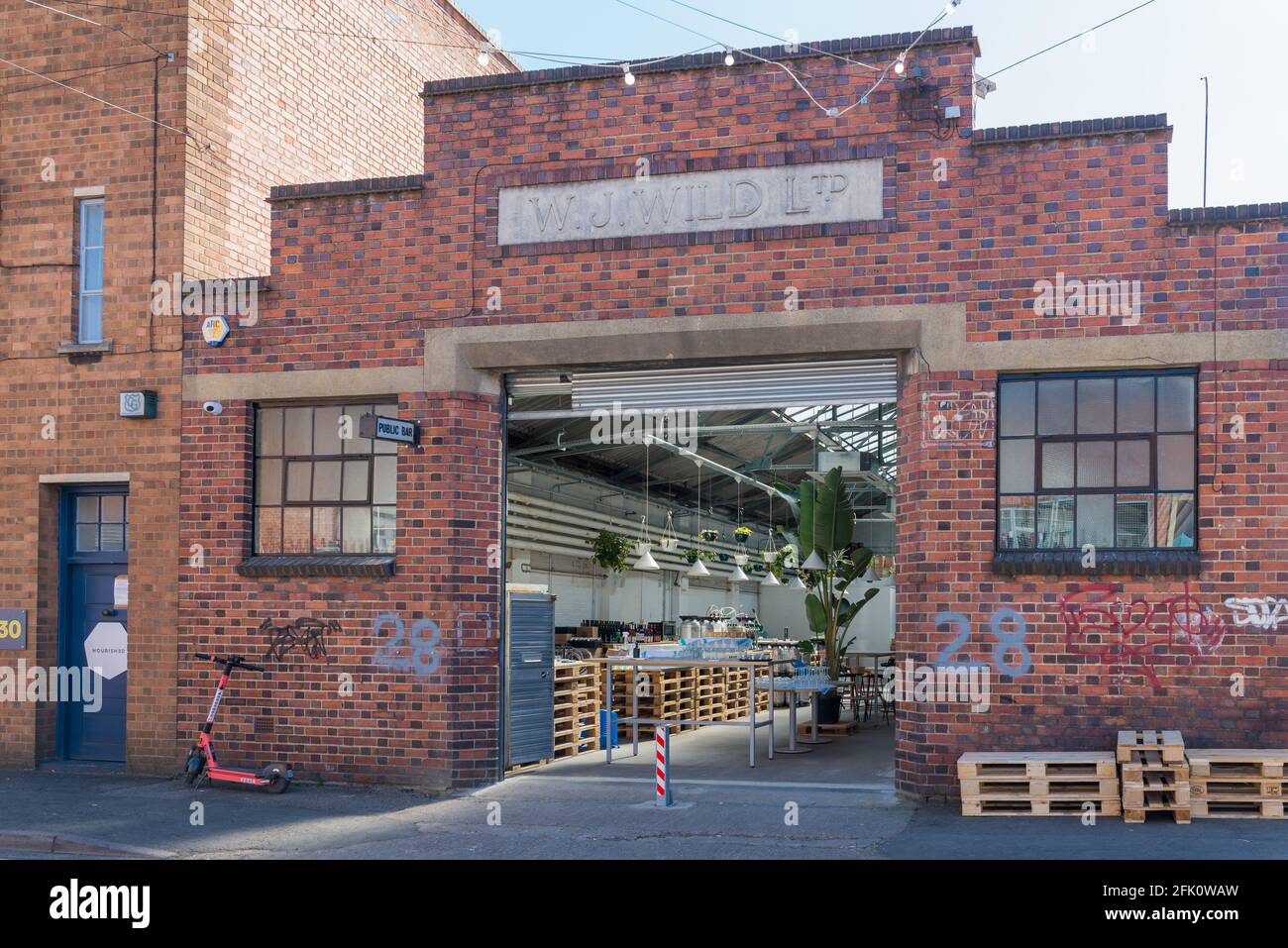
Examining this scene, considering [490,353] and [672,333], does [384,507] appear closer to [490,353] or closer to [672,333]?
[490,353]

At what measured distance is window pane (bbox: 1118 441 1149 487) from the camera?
11711 mm

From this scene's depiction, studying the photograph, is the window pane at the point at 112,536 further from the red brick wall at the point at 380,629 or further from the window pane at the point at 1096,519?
the window pane at the point at 1096,519

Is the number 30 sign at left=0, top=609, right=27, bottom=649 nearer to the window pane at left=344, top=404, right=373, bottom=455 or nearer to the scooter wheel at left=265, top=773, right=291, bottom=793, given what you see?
the scooter wheel at left=265, top=773, right=291, bottom=793

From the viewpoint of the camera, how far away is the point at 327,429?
13906 millimetres

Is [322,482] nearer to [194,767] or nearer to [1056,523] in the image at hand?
[194,767]

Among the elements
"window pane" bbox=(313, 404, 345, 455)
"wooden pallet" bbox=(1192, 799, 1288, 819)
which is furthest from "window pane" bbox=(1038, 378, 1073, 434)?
"window pane" bbox=(313, 404, 345, 455)

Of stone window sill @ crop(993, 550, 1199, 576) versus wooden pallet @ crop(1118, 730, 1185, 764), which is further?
stone window sill @ crop(993, 550, 1199, 576)

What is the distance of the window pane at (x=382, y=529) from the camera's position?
44.7 feet

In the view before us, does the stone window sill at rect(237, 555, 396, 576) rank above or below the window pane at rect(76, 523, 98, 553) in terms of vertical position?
below

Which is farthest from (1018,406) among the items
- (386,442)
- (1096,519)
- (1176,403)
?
(386,442)

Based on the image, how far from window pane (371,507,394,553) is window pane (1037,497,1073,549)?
6.41 m

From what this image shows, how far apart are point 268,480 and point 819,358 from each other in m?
5.97

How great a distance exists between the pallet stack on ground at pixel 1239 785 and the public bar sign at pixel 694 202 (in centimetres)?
561

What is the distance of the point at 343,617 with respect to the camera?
1343 cm
